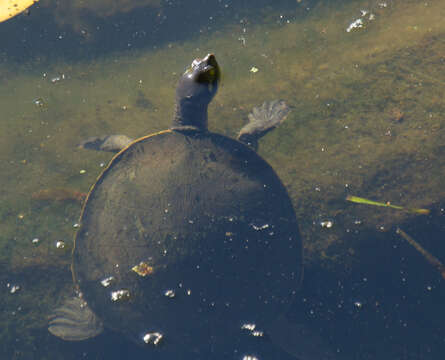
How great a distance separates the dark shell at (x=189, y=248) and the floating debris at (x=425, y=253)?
906 millimetres

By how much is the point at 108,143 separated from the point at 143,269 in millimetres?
1430

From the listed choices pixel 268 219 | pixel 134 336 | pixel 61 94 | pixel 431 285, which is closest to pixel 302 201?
pixel 268 219

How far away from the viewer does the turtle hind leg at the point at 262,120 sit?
10.8ft

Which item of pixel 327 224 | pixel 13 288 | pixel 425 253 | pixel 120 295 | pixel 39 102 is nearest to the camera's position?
pixel 120 295

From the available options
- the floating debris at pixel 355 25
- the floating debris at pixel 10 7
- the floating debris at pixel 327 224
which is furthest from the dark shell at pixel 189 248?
the floating debris at pixel 10 7

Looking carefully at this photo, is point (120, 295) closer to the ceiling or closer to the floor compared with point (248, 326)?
closer to the ceiling

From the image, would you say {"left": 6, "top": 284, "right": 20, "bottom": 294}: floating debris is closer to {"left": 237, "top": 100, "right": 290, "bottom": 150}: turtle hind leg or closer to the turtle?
the turtle

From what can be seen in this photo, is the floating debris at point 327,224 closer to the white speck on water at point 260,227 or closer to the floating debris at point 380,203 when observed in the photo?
the floating debris at point 380,203

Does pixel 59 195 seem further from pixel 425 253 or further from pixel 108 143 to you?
pixel 425 253

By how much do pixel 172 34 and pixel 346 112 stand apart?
2.33m

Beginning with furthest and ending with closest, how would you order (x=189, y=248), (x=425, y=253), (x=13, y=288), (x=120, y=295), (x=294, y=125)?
(x=294, y=125) < (x=13, y=288) < (x=425, y=253) < (x=120, y=295) < (x=189, y=248)

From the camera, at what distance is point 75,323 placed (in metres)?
3.16

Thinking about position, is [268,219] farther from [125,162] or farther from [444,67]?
[444,67]

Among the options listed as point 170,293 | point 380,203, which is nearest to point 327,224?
point 380,203
